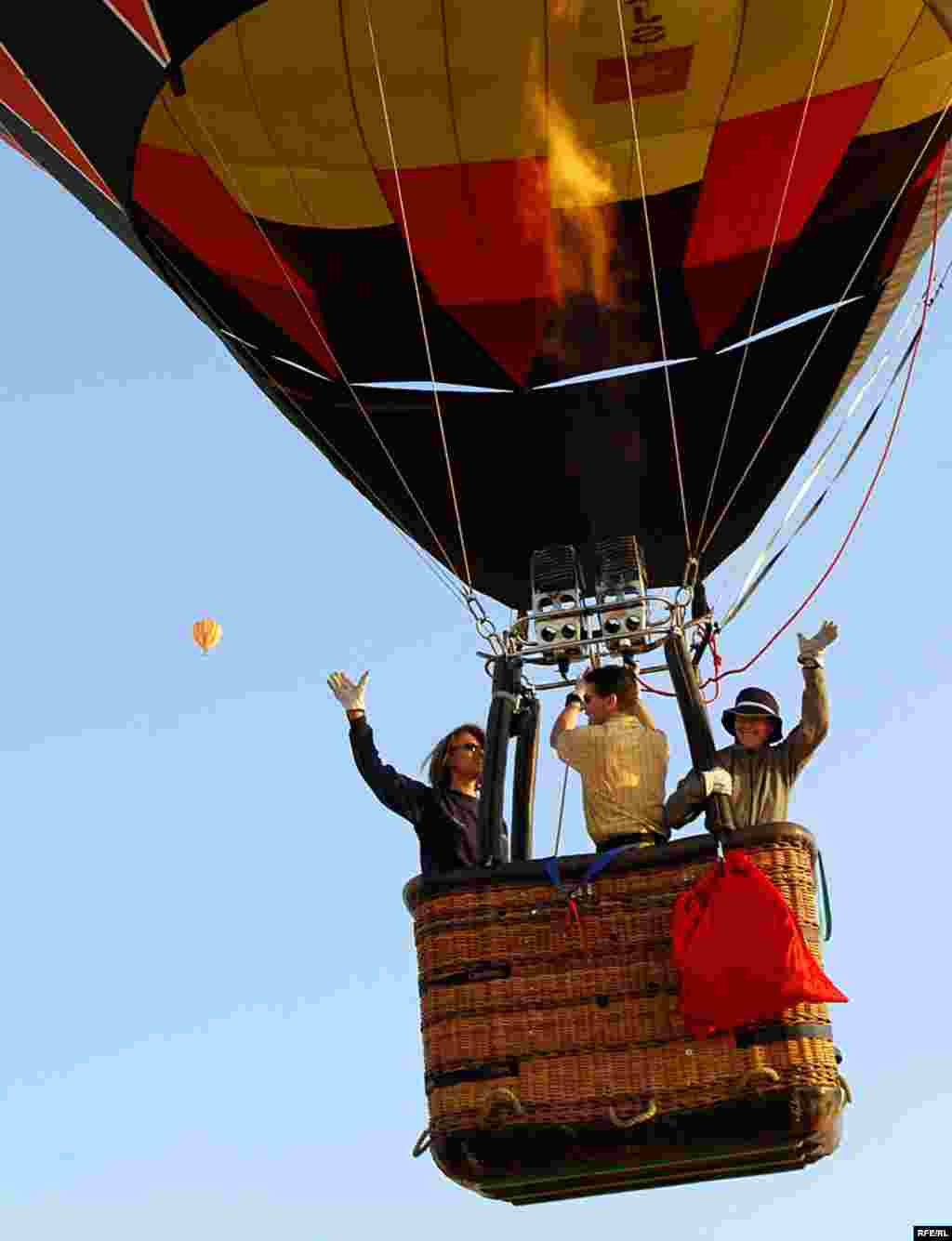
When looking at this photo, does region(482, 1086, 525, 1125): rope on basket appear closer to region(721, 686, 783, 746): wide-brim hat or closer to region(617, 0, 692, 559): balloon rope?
region(721, 686, 783, 746): wide-brim hat

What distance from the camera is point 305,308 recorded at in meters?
8.39

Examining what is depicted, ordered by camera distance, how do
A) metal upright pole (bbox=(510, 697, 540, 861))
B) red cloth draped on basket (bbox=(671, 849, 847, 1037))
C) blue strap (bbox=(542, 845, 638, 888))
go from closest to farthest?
→ 1. red cloth draped on basket (bbox=(671, 849, 847, 1037))
2. blue strap (bbox=(542, 845, 638, 888))
3. metal upright pole (bbox=(510, 697, 540, 861))

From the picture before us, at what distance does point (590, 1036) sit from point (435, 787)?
0.79m

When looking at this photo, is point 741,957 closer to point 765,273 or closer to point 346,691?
point 346,691

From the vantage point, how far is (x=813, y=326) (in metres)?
8.49

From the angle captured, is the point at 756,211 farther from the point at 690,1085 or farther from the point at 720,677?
the point at 690,1085

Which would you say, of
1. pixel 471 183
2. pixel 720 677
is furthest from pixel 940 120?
pixel 720 677

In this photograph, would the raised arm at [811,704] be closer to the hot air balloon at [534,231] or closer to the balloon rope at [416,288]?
the hot air balloon at [534,231]

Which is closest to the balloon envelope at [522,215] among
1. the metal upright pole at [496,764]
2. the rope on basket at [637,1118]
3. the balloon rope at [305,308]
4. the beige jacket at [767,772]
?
the balloon rope at [305,308]

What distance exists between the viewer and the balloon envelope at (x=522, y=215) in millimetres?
7754

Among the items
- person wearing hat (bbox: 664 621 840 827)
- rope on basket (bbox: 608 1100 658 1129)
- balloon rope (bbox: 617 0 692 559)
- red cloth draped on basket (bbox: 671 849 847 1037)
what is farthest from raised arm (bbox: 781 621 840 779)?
balloon rope (bbox: 617 0 692 559)

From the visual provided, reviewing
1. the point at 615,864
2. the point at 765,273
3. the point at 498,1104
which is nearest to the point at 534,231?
the point at 765,273

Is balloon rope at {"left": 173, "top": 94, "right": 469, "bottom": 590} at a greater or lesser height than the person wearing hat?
greater

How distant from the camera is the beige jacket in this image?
6.54 meters
